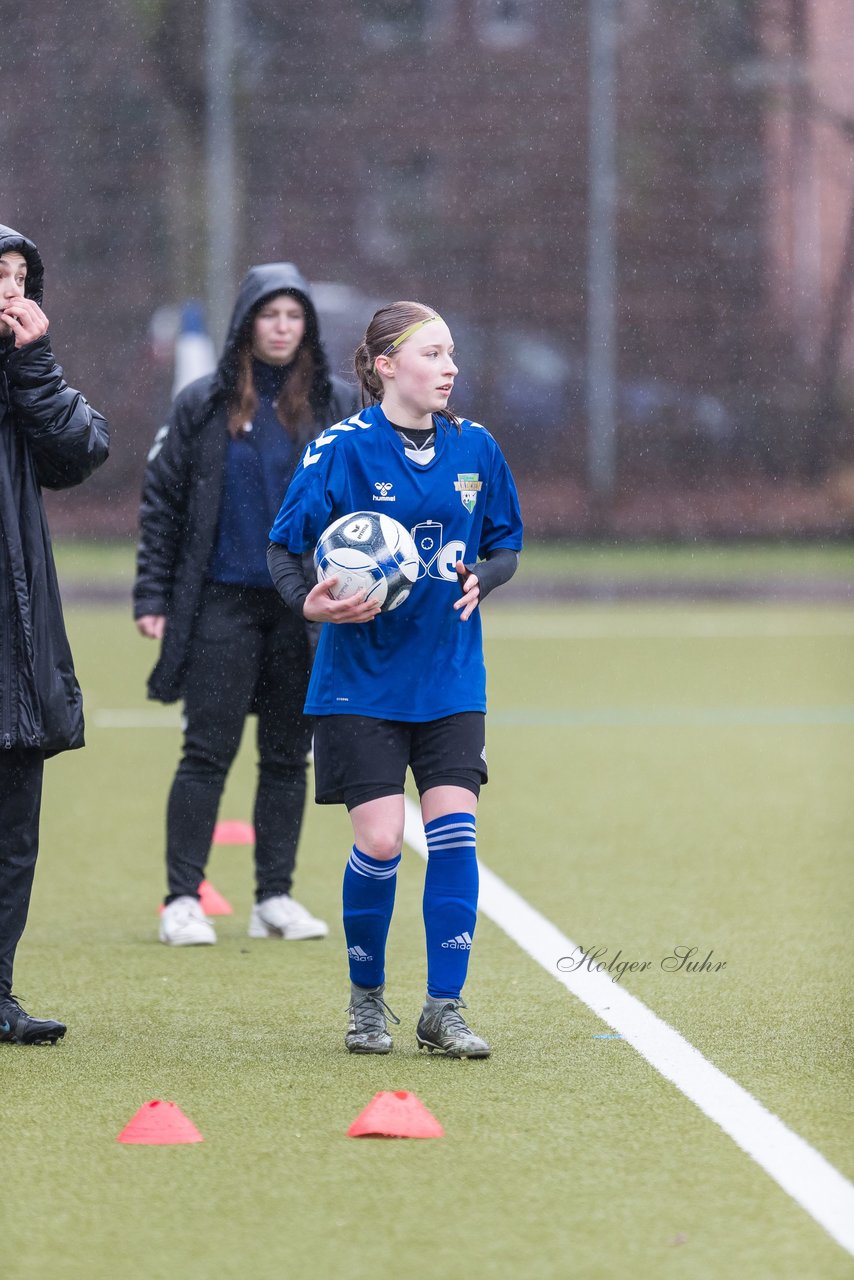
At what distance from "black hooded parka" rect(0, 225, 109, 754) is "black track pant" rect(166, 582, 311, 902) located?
1.35 metres

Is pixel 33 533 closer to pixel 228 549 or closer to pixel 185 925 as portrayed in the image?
pixel 228 549

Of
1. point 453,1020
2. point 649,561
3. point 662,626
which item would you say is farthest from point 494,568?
point 649,561

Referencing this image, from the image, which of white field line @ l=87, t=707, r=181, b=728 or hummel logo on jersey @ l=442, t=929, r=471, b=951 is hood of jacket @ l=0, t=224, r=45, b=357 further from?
white field line @ l=87, t=707, r=181, b=728

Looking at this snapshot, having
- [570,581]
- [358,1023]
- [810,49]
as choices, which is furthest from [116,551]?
[358,1023]

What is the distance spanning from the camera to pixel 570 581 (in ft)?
76.8

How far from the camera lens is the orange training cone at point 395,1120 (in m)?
4.08

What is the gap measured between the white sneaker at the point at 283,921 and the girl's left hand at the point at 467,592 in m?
1.85

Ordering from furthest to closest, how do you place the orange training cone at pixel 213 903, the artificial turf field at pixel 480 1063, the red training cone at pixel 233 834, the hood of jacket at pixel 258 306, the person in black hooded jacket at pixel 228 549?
the red training cone at pixel 233 834 → the orange training cone at pixel 213 903 → the person in black hooded jacket at pixel 228 549 → the hood of jacket at pixel 258 306 → the artificial turf field at pixel 480 1063

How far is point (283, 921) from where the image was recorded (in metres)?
6.43

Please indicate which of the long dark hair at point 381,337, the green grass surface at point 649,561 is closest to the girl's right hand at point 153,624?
the long dark hair at point 381,337

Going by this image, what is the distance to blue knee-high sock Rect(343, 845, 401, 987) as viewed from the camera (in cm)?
495

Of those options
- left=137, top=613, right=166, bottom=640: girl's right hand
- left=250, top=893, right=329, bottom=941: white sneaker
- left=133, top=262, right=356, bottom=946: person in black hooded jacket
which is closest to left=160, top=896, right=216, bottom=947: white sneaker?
left=133, top=262, right=356, bottom=946: person in black hooded jacket

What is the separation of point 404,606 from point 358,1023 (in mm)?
997

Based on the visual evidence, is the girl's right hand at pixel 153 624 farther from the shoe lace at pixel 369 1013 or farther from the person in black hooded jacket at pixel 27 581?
the shoe lace at pixel 369 1013
